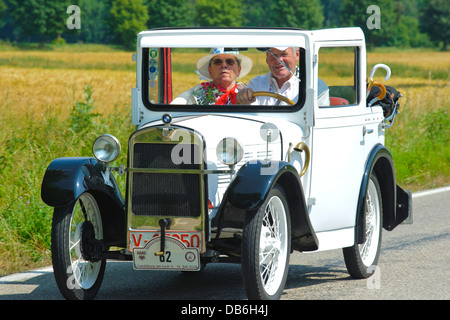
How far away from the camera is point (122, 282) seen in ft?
19.8

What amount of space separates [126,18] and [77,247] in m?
80.9

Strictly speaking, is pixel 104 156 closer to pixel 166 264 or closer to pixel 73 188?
pixel 73 188

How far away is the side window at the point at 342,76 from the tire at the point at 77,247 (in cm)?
198

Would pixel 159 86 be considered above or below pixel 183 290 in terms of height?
above

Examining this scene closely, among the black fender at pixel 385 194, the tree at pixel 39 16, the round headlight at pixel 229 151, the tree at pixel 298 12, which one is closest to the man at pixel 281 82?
the black fender at pixel 385 194

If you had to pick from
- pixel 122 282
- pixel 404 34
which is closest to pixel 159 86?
pixel 122 282

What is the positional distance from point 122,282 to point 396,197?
2469mm

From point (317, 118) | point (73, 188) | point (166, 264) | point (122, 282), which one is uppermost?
point (317, 118)

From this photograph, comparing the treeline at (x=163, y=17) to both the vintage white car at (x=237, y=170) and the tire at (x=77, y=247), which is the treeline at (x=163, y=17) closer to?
the vintage white car at (x=237, y=170)

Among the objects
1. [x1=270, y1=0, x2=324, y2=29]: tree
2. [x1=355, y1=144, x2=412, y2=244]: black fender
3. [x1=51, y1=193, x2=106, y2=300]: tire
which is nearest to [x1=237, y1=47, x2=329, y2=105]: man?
[x1=355, y1=144, x2=412, y2=244]: black fender

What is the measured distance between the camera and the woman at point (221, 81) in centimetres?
592

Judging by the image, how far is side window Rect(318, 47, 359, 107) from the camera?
6.04m

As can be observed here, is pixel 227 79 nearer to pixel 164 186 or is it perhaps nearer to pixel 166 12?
pixel 164 186

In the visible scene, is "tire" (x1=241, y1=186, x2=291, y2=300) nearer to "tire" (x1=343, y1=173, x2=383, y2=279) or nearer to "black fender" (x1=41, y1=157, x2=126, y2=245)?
"black fender" (x1=41, y1=157, x2=126, y2=245)
